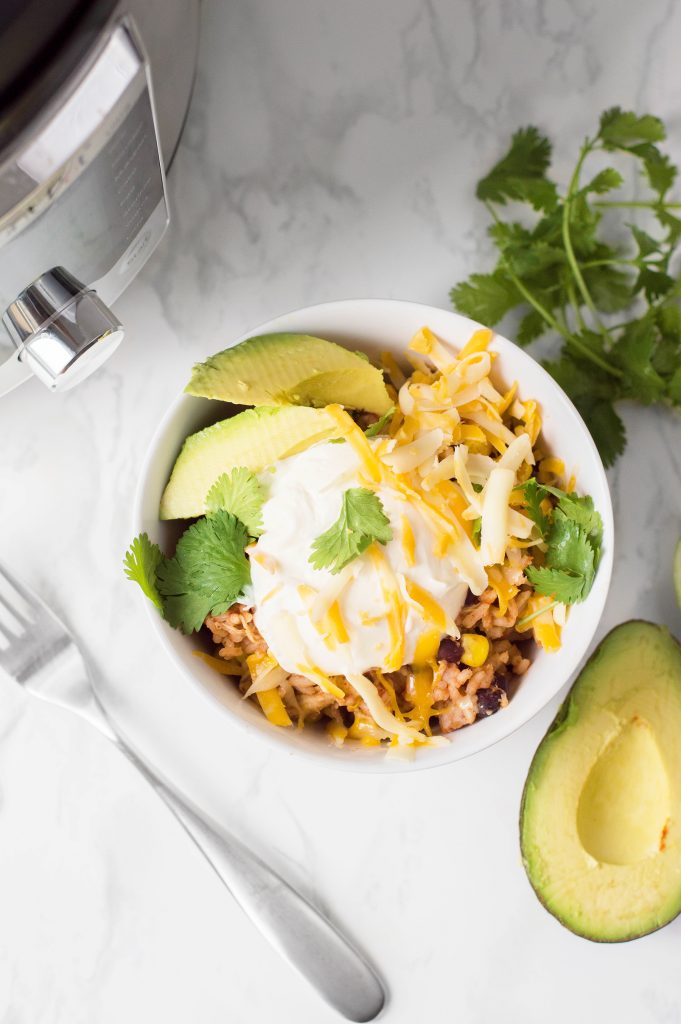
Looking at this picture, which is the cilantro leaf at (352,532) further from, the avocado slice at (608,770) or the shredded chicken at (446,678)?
the avocado slice at (608,770)

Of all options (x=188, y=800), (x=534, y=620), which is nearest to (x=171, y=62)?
(x=534, y=620)

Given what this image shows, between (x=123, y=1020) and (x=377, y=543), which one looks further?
(x=123, y=1020)

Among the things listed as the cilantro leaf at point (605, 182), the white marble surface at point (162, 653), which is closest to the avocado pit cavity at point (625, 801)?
the white marble surface at point (162, 653)

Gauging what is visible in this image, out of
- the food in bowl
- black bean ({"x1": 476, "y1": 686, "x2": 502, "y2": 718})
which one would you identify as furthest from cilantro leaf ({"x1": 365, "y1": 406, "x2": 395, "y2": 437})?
black bean ({"x1": 476, "y1": 686, "x2": 502, "y2": 718})

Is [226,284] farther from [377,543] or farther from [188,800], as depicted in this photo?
[188,800]

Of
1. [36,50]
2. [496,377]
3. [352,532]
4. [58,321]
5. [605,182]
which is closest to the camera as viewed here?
[36,50]

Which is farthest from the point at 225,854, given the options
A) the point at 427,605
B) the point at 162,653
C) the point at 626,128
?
the point at 626,128

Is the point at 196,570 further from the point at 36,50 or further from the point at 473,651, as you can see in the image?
the point at 36,50
